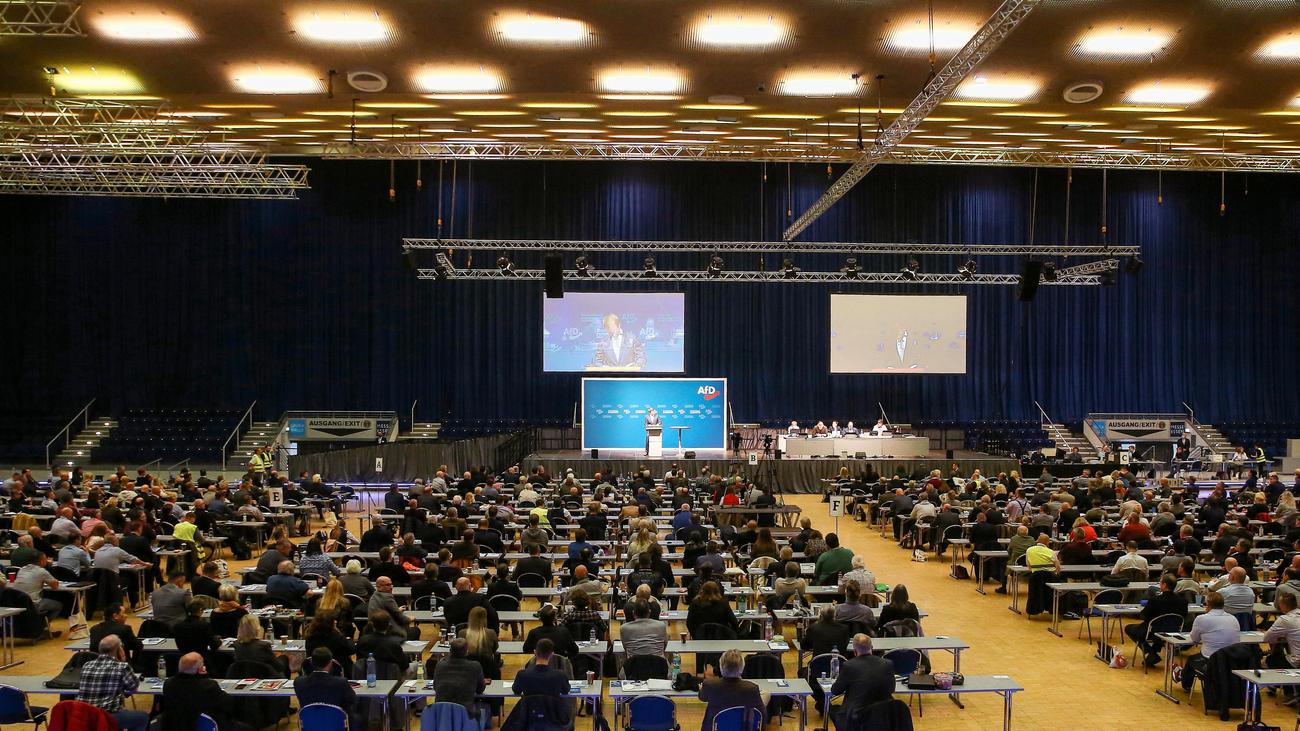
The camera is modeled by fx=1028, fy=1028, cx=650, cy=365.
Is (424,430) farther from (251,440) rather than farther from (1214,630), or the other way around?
(1214,630)

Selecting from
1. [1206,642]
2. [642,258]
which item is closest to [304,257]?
[642,258]

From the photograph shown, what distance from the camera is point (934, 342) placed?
32312 mm

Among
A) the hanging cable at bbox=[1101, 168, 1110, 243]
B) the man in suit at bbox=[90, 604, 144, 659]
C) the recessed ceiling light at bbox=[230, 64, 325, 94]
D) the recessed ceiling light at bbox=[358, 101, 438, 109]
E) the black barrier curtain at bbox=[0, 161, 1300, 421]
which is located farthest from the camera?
the black barrier curtain at bbox=[0, 161, 1300, 421]

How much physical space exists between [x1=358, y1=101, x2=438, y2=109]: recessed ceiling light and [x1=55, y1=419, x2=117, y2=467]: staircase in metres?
18.1

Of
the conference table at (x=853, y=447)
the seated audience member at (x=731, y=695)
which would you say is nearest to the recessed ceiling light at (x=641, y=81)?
the seated audience member at (x=731, y=695)

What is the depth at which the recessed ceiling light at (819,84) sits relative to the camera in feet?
47.7

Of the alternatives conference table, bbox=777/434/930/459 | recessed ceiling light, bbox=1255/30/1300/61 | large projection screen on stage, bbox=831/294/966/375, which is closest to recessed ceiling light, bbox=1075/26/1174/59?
recessed ceiling light, bbox=1255/30/1300/61

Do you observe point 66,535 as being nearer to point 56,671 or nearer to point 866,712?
point 56,671

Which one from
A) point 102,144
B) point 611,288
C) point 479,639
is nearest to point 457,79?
point 479,639

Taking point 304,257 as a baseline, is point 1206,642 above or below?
below

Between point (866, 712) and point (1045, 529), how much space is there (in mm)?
9677

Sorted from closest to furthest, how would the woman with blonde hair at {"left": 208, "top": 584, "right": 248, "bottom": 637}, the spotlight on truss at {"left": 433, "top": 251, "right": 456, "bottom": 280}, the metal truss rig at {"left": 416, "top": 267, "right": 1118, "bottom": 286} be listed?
1. the woman with blonde hair at {"left": 208, "top": 584, "right": 248, "bottom": 637}
2. the spotlight on truss at {"left": 433, "top": 251, "right": 456, "bottom": 280}
3. the metal truss rig at {"left": 416, "top": 267, "right": 1118, "bottom": 286}

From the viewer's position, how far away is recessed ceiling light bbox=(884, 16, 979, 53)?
12398 millimetres

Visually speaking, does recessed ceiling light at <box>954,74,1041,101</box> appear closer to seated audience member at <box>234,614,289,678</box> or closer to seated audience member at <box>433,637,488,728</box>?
seated audience member at <box>433,637,488,728</box>
